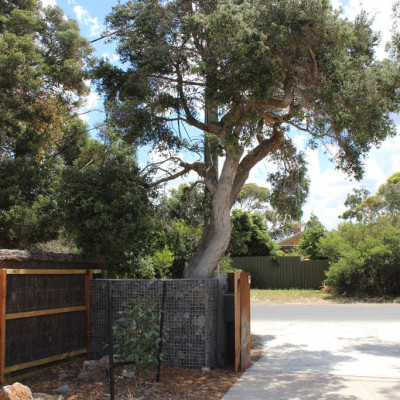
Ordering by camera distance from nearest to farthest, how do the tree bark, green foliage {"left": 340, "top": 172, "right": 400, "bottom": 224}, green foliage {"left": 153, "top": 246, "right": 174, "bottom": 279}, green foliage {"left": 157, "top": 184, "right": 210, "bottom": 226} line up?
the tree bark, green foliage {"left": 157, "top": 184, "right": 210, "bottom": 226}, green foliage {"left": 153, "top": 246, "right": 174, "bottom": 279}, green foliage {"left": 340, "top": 172, "right": 400, "bottom": 224}

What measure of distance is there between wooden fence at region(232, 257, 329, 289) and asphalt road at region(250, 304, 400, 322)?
304 inches

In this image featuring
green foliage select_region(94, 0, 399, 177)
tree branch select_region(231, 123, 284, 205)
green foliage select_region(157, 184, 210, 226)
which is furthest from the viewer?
green foliage select_region(157, 184, 210, 226)

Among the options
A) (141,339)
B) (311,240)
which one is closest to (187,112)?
(141,339)

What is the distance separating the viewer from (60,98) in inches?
542

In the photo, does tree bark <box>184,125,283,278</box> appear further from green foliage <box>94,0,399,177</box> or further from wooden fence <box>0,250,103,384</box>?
wooden fence <box>0,250,103,384</box>

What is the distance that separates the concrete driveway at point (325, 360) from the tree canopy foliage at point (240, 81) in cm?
247

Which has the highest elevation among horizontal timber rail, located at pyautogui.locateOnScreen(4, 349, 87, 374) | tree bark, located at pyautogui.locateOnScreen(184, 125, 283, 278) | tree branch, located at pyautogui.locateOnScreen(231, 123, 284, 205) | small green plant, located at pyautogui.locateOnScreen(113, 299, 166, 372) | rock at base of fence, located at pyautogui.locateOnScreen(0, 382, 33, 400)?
tree branch, located at pyautogui.locateOnScreen(231, 123, 284, 205)

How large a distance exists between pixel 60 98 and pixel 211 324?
9.02m

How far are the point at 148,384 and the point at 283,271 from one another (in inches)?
825

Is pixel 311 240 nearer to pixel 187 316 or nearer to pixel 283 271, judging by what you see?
pixel 283 271

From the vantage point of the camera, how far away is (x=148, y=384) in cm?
645

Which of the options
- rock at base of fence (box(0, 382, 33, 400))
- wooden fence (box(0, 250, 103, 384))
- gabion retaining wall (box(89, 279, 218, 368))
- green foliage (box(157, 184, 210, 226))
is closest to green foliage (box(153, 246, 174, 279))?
green foliage (box(157, 184, 210, 226))

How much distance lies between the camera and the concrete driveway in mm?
6117

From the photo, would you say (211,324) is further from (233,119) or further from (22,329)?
(233,119)
